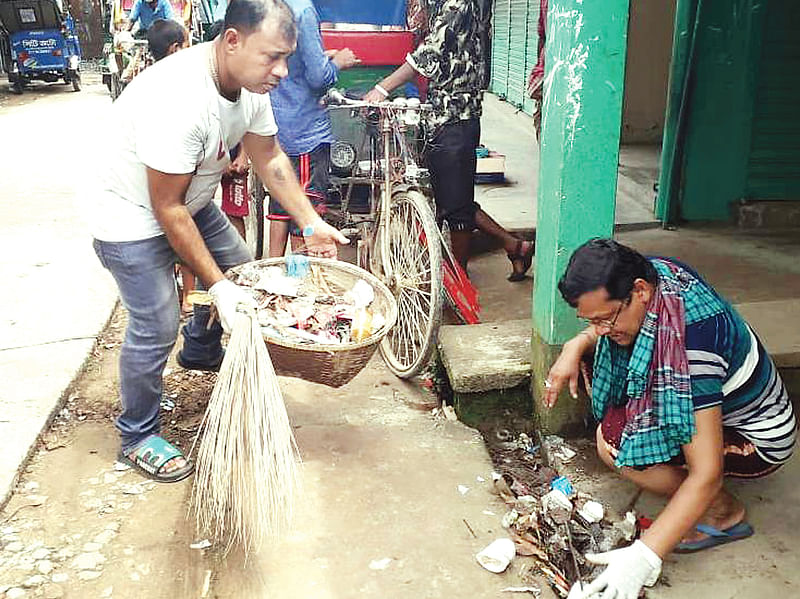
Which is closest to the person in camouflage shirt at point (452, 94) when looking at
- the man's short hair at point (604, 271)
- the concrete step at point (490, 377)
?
the concrete step at point (490, 377)

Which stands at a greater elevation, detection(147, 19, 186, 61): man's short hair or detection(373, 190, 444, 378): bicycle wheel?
detection(147, 19, 186, 61): man's short hair

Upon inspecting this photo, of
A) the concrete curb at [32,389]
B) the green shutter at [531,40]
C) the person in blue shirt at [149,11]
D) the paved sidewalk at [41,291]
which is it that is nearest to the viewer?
the concrete curb at [32,389]

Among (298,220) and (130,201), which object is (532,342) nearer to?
(298,220)

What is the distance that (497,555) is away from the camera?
2574 mm

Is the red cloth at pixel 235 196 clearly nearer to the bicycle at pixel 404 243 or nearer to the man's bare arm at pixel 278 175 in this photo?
the bicycle at pixel 404 243

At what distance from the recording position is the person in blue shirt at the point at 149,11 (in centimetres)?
857

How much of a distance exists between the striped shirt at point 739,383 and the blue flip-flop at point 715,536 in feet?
0.81

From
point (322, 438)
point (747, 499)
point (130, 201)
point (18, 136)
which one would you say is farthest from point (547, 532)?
point (18, 136)

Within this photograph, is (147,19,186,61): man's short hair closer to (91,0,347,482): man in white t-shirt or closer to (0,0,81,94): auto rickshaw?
(91,0,347,482): man in white t-shirt

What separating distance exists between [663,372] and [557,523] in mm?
732

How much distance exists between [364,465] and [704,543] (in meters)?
1.27

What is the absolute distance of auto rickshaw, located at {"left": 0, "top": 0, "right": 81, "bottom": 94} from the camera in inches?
684

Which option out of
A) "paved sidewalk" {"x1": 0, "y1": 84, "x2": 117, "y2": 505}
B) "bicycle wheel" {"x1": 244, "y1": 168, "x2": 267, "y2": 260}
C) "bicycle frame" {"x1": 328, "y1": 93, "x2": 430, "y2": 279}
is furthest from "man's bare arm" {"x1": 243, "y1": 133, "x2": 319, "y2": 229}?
"bicycle wheel" {"x1": 244, "y1": 168, "x2": 267, "y2": 260}

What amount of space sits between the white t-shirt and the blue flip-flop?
1.99 metres
